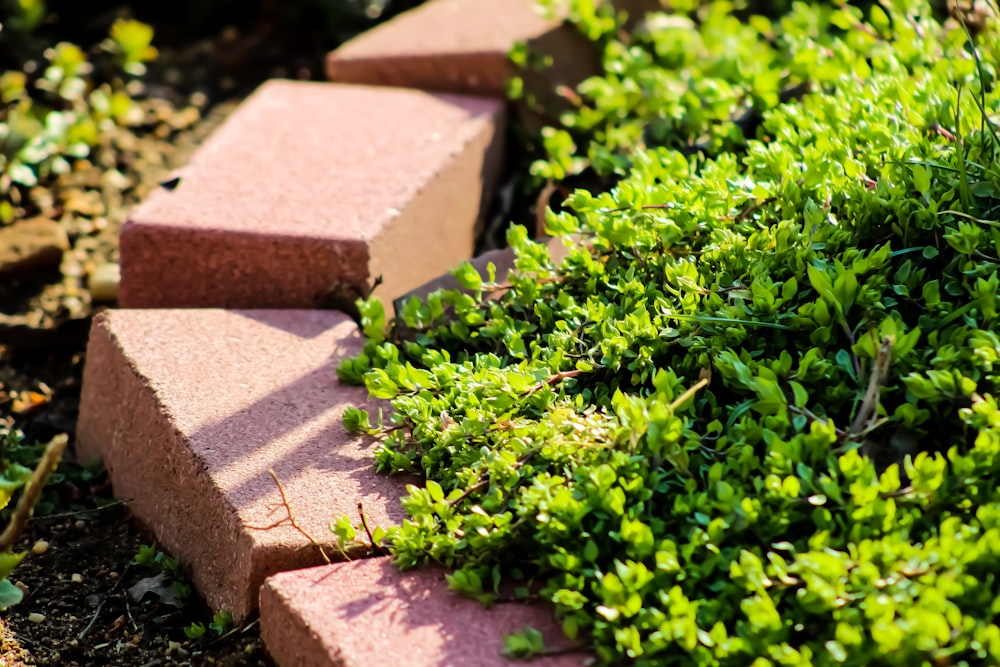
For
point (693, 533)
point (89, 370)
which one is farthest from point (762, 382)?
point (89, 370)

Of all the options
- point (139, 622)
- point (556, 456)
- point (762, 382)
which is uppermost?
point (762, 382)

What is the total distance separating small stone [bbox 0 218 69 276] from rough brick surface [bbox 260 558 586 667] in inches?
65.0

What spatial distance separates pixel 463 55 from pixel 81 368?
152 centimetres

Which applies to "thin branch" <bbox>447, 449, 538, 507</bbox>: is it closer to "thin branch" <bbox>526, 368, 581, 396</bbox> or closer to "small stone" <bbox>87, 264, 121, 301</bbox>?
"thin branch" <bbox>526, 368, 581, 396</bbox>

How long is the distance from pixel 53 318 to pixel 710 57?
2.08 metres

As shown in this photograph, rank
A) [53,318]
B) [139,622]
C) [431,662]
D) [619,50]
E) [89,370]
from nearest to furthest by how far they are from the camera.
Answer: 1. [431,662]
2. [139,622]
3. [89,370]
4. [53,318]
5. [619,50]

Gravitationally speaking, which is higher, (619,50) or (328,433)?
(619,50)

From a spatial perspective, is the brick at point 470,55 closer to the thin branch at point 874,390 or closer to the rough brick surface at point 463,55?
the rough brick surface at point 463,55

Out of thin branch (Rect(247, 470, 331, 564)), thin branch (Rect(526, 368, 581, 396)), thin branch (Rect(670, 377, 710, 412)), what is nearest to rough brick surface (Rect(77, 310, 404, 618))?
thin branch (Rect(247, 470, 331, 564))

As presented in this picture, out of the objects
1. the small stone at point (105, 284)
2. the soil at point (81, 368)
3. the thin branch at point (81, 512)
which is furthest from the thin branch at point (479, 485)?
the small stone at point (105, 284)

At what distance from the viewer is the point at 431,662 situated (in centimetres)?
158

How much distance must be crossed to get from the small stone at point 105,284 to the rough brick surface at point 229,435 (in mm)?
542

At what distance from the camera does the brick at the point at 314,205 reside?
2574 mm

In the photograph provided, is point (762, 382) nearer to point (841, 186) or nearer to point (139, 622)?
point (841, 186)
